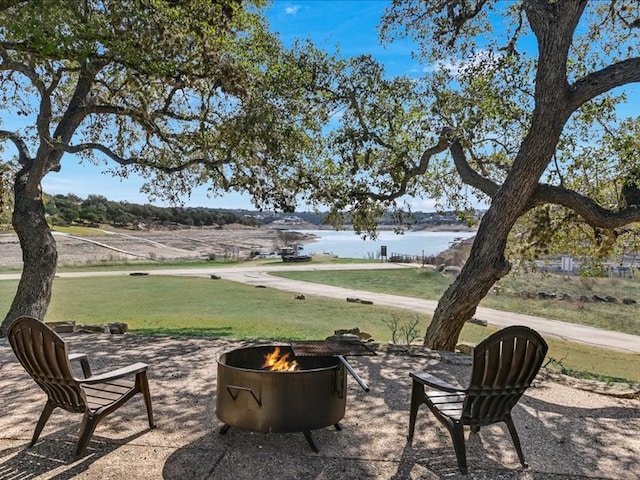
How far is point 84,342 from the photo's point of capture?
756 cm

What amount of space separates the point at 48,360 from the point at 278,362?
1682mm

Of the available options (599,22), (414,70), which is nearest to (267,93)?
(414,70)

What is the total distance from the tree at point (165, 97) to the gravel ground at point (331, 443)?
393 cm

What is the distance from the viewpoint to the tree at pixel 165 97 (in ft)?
21.3

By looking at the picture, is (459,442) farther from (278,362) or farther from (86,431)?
(86,431)

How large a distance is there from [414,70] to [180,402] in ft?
22.8

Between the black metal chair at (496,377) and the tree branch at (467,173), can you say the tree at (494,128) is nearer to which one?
the tree branch at (467,173)

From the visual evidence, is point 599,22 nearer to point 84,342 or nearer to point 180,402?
point 180,402

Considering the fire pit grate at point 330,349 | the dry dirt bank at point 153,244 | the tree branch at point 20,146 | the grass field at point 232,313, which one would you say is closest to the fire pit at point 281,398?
the fire pit grate at point 330,349

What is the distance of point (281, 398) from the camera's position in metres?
3.32

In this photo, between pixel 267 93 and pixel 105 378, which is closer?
pixel 105 378

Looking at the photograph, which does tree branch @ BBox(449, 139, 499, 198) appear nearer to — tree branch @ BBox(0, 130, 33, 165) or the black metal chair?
the black metal chair

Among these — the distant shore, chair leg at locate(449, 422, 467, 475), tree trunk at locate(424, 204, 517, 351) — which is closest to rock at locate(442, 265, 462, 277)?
the distant shore

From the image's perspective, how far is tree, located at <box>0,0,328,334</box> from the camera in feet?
21.3
